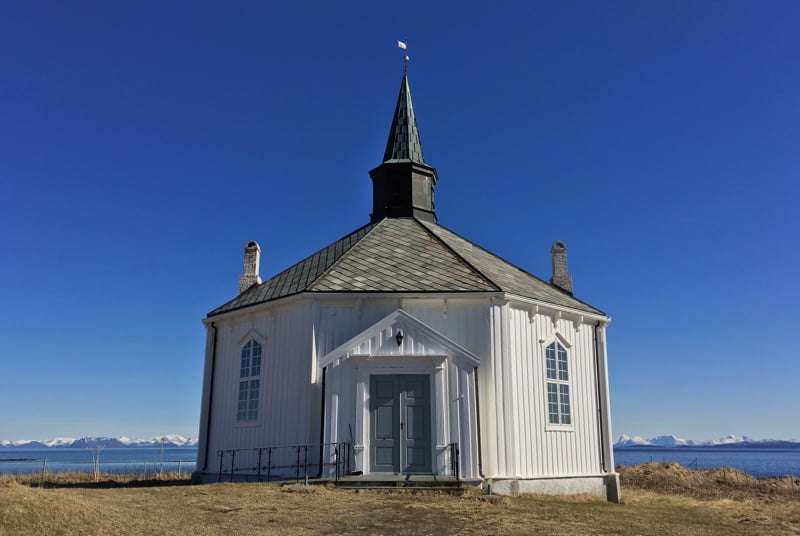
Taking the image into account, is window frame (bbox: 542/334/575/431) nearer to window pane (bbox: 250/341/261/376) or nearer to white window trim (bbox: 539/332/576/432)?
white window trim (bbox: 539/332/576/432)

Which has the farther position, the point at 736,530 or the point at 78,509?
the point at 736,530

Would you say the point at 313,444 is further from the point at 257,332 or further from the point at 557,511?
the point at 557,511

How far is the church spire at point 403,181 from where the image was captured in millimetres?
23188

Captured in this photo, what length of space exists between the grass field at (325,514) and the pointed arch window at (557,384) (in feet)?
7.52

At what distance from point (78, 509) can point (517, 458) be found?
989cm

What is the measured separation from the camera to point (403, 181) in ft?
76.7

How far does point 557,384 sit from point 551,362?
582 millimetres

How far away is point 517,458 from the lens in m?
16.4

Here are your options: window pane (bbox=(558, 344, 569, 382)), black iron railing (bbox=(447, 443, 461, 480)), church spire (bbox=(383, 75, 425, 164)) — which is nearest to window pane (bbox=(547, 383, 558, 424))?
window pane (bbox=(558, 344, 569, 382))

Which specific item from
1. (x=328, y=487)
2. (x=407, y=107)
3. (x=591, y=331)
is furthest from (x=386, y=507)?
(x=407, y=107)

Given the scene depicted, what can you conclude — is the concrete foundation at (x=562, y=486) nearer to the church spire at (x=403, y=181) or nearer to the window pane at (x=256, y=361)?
the window pane at (x=256, y=361)

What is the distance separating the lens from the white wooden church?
15.6 metres

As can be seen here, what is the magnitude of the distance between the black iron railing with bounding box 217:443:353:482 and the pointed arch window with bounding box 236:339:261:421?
96cm

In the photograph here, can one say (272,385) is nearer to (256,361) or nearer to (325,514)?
(256,361)
